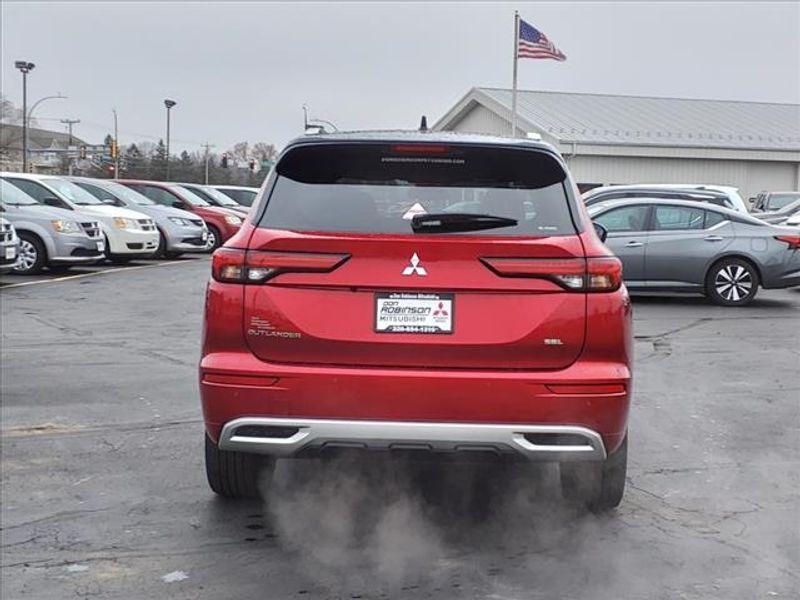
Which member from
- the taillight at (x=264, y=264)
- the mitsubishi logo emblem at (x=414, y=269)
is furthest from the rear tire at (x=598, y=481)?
the taillight at (x=264, y=264)

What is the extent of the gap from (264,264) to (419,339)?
2.25 ft

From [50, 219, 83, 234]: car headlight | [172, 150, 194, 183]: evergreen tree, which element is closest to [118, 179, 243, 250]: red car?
[50, 219, 83, 234]: car headlight

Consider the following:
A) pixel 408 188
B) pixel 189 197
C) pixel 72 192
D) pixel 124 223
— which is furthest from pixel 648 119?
pixel 408 188

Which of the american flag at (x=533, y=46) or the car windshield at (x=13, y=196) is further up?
the american flag at (x=533, y=46)

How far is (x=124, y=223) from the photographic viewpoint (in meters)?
18.2

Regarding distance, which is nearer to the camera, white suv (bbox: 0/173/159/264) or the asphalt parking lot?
the asphalt parking lot

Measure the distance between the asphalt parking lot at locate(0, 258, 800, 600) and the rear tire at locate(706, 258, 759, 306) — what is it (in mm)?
5621

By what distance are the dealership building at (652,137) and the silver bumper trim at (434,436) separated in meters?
35.7

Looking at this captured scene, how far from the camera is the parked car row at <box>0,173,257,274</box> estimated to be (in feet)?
51.9

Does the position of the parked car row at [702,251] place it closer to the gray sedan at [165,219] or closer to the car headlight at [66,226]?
the car headlight at [66,226]

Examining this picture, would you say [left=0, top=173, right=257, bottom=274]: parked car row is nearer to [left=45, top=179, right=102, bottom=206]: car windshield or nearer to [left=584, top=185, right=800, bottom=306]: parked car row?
[left=45, top=179, right=102, bottom=206]: car windshield

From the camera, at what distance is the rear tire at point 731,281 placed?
13227 mm

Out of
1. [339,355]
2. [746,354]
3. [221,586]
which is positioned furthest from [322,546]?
[746,354]

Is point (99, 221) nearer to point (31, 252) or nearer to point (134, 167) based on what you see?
point (31, 252)
